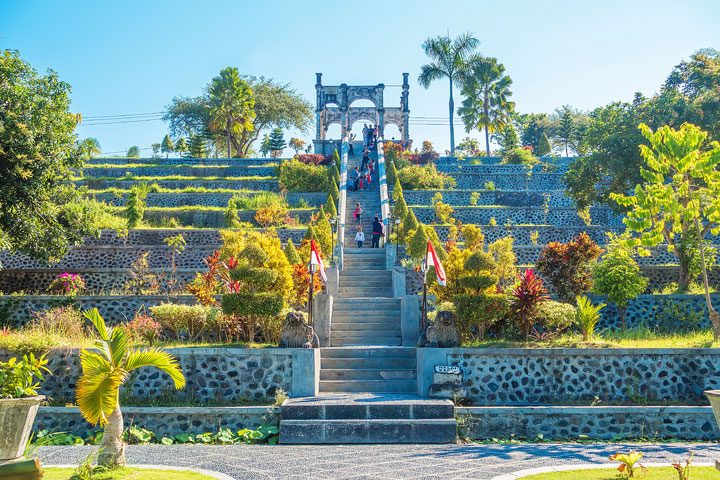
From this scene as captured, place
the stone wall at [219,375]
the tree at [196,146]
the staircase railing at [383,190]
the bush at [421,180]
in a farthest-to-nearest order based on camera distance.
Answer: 1. the tree at [196,146]
2. the bush at [421,180]
3. the staircase railing at [383,190]
4. the stone wall at [219,375]

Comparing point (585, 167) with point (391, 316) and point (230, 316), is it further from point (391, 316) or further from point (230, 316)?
point (230, 316)

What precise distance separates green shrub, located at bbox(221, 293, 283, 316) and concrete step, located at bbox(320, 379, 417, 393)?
6.54ft

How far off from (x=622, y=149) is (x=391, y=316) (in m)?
11.7

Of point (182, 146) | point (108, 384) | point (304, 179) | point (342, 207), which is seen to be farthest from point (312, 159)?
point (108, 384)

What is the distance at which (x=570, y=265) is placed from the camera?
60.2 ft

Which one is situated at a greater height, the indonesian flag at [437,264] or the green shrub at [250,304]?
the indonesian flag at [437,264]

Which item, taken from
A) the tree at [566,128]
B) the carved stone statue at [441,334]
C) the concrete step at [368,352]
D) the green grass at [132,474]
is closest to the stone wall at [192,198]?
the concrete step at [368,352]

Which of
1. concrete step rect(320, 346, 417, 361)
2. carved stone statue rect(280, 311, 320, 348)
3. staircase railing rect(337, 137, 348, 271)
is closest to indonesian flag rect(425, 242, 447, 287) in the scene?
concrete step rect(320, 346, 417, 361)

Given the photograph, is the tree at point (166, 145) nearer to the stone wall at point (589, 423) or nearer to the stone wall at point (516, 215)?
the stone wall at point (516, 215)

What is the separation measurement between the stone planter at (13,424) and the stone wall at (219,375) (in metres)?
5.27

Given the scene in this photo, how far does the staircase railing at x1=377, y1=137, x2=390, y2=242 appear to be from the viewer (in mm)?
27255

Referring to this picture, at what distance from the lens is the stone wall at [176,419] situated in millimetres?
13109

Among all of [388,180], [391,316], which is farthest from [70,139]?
[388,180]

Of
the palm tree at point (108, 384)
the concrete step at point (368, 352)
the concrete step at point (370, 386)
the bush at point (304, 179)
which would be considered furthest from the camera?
the bush at point (304, 179)
